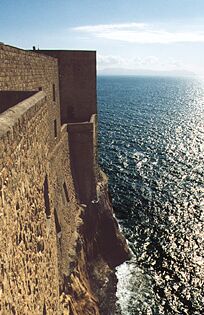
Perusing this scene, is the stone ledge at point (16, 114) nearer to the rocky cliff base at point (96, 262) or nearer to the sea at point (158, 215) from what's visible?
the rocky cliff base at point (96, 262)

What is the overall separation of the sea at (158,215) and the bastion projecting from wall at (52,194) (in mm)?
3144

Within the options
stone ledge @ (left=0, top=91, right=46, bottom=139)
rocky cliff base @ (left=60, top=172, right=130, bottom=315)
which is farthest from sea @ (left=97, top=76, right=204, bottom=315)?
stone ledge @ (left=0, top=91, right=46, bottom=139)

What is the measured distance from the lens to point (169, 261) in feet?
124

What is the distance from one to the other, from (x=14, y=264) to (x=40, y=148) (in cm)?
465

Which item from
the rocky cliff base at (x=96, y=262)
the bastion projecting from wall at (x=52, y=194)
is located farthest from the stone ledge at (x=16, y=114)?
the rocky cliff base at (x=96, y=262)

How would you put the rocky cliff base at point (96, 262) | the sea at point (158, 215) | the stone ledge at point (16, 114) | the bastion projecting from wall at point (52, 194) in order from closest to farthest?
the stone ledge at point (16, 114) < the bastion projecting from wall at point (52, 194) < the rocky cliff base at point (96, 262) < the sea at point (158, 215)

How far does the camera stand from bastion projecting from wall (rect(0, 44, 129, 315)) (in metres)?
7.23

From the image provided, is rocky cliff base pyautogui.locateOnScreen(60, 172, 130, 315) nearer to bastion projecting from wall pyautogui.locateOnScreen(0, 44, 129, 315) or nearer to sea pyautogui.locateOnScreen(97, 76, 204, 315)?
bastion projecting from wall pyautogui.locateOnScreen(0, 44, 129, 315)

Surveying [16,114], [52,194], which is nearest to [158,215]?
[52,194]

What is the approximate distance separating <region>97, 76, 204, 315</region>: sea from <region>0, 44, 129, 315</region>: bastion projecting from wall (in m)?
3.14

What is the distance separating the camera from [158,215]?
152ft

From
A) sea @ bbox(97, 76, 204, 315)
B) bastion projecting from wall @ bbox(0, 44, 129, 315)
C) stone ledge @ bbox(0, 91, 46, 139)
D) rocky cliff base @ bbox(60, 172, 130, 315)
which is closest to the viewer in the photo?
stone ledge @ bbox(0, 91, 46, 139)

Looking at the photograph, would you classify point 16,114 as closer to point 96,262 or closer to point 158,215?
point 96,262

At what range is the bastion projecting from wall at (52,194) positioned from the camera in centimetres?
723
